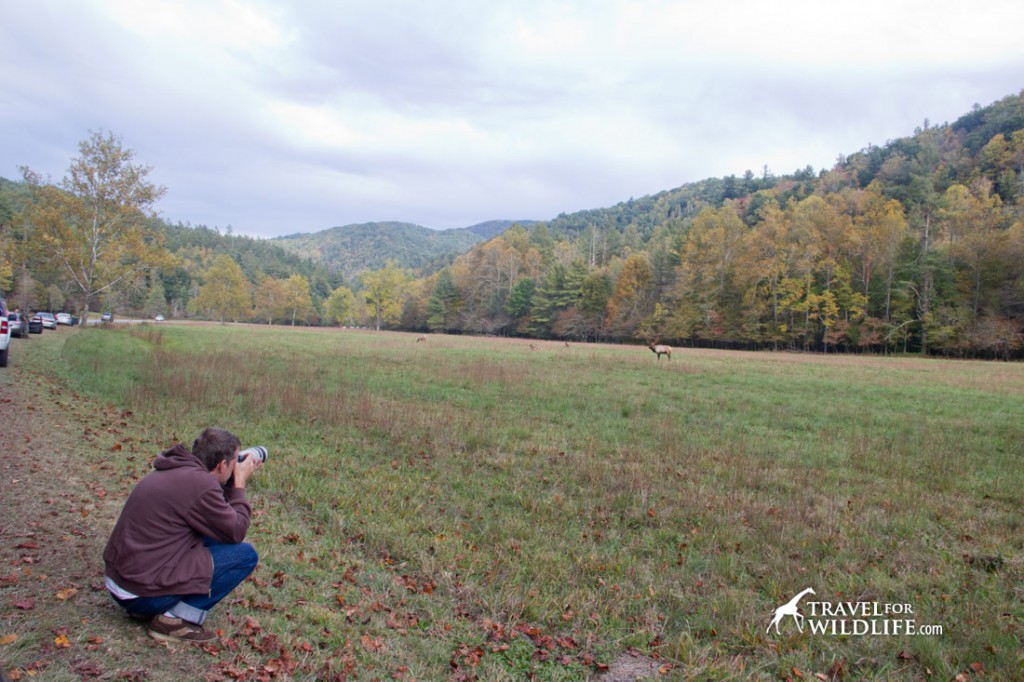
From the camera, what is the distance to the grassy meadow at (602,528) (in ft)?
14.7

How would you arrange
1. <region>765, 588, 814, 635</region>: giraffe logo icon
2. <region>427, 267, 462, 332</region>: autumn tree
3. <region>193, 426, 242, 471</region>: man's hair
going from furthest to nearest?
<region>427, 267, 462, 332</region>: autumn tree
<region>765, 588, 814, 635</region>: giraffe logo icon
<region>193, 426, 242, 471</region>: man's hair

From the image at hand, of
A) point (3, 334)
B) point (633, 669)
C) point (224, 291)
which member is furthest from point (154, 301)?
point (633, 669)

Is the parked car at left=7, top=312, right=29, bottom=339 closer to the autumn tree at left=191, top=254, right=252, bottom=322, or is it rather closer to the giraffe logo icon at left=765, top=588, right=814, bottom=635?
the giraffe logo icon at left=765, top=588, right=814, bottom=635

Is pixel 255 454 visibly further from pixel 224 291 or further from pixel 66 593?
pixel 224 291

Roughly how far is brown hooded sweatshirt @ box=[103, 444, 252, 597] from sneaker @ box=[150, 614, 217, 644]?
0.24 meters

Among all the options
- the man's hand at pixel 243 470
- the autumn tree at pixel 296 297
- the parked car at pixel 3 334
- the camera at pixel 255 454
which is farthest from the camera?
the autumn tree at pixel 296 297

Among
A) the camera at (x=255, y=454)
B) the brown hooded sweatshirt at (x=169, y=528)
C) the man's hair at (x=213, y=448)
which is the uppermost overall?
the man's hair at (x=213, y=448)

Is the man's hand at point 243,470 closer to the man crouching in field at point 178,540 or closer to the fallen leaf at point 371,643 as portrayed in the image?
the man crouching in field at point 178,540

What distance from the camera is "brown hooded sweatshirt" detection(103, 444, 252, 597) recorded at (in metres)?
3.57

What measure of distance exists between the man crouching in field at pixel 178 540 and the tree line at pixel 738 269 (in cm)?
3890

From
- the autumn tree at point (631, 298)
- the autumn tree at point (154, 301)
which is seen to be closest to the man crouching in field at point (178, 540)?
the autumn tree at point (631, 298)

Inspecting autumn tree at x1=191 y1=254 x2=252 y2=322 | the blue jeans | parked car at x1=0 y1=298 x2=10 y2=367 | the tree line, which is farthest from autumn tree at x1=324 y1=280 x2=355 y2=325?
the blue jeans

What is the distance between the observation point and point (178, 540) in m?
3.65

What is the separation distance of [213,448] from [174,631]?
1305mm
